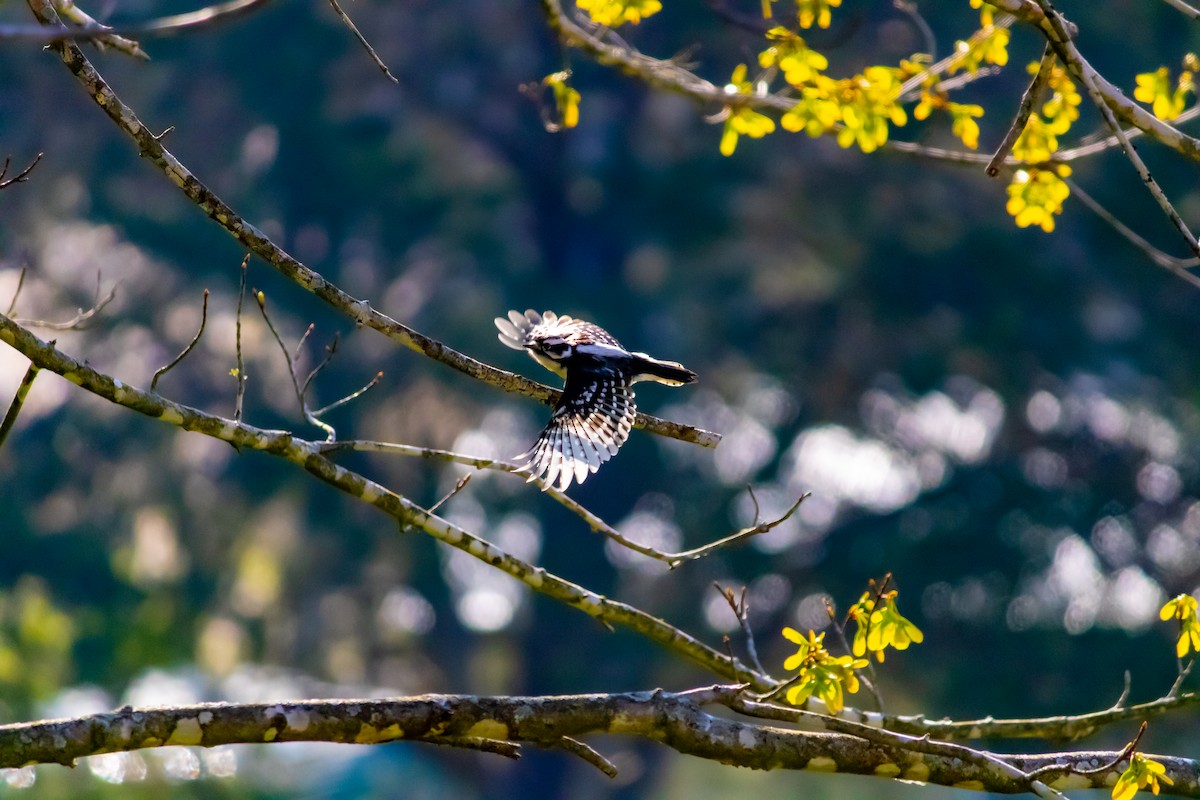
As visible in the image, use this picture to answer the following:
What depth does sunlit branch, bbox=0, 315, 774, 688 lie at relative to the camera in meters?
3.04

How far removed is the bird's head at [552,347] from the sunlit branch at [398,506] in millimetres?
1588

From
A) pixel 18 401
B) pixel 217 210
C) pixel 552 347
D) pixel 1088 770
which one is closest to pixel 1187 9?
pixel 1088 770

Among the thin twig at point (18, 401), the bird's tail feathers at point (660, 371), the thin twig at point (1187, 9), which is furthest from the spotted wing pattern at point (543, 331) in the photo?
the thin twig at point (1187, 9)

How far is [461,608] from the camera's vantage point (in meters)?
12.6

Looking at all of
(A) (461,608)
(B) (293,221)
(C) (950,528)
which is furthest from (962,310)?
(B) (293,221)

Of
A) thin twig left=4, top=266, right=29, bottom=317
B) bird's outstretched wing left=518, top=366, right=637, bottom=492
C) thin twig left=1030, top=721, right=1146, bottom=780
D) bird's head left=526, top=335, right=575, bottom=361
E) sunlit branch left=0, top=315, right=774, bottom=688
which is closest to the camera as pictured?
thin twig left=1030, top=721, right=1146, bottom=780

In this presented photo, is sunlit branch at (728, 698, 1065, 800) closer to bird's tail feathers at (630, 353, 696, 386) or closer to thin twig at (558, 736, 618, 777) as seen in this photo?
thin twig at (558, 736, 618, 777)

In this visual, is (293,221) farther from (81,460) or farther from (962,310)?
(962,310)

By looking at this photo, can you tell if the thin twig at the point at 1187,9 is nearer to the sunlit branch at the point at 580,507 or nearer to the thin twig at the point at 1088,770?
the sunlit branch at the point at 580,507

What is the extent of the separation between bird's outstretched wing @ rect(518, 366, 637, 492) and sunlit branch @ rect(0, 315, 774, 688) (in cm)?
27

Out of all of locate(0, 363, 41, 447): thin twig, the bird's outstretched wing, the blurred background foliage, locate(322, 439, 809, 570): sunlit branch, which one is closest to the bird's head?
the bird's outstretched wing

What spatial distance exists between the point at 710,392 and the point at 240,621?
15.8ft

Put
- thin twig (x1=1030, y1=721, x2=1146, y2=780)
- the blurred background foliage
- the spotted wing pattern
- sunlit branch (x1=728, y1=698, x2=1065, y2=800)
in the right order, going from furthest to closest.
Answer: the blurred background foliage
the spotted wing pattern
sunlit branch (x1=728, y1=698, x2=1065, y2=800)
thin twig (x1=1030, y1=721, x2=1146, y2=780)

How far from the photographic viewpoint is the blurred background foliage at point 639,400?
11.0m
